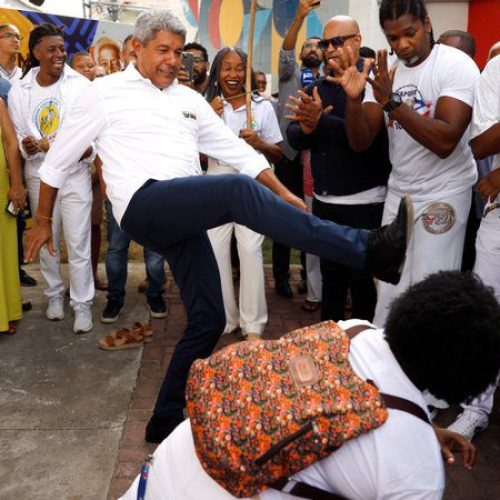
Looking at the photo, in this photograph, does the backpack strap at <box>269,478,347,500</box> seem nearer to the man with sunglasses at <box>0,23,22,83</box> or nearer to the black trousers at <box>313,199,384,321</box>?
the black trousers at <box>313,199,384,321</box>

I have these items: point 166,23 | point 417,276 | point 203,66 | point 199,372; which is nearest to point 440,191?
point 417,276

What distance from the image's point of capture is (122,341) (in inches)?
176

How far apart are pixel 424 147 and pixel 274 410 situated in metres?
2.29

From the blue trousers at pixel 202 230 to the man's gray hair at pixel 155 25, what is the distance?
2.73ft

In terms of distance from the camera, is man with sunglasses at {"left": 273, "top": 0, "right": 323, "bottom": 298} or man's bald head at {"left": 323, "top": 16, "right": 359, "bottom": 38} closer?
man's bald head at {"left": 323, "top": 16, "right": 359, "bottom": 38}

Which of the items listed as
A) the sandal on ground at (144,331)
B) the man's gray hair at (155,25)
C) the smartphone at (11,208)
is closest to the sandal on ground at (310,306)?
the sandal on ground at (144,331)

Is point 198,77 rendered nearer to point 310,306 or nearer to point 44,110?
point 44,110

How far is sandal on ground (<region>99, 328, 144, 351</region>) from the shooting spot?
4438 mm

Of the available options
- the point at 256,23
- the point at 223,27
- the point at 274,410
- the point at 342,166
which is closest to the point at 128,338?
the point at 342,166

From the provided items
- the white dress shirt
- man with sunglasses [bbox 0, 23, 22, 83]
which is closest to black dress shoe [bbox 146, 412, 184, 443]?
the white dress shirt

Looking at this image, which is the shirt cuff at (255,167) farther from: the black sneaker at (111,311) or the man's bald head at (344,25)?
the black sneaker at (111,311)

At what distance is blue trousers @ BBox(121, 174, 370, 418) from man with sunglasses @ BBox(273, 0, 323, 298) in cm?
220

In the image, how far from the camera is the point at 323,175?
4.06 meters

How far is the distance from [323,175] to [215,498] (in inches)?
107
